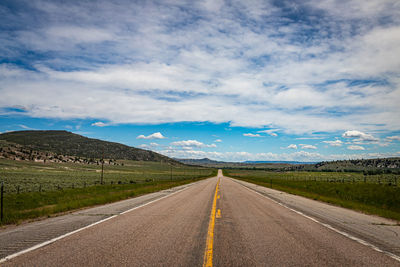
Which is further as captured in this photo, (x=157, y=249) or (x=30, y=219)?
(x=30, y=219)

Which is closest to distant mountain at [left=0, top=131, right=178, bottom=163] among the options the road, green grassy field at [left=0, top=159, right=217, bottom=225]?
green grassy field at [left=0, top=159, right=217, bottom=225]

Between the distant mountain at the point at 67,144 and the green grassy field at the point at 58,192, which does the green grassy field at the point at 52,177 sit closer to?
the green grassy field at the point at 58,192

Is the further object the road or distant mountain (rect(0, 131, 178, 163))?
distant mountain (rect(0, 131, 178, 163))

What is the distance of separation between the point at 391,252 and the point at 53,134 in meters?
219

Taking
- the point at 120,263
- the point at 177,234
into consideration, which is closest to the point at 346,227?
the point at 177,234

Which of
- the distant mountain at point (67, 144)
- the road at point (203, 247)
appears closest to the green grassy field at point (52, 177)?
the road at point (203, 247)

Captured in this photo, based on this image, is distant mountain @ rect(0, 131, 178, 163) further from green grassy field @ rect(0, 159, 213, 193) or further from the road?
the road

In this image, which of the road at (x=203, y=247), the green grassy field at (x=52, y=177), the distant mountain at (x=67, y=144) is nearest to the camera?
the road at (x=203, y=247)

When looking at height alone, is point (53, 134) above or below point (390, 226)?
above

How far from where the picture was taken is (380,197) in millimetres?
18625

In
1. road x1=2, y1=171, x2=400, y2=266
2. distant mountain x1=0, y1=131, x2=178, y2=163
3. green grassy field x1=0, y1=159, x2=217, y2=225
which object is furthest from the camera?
distant mountain x1=0, y1=131, x2=178, y2=163

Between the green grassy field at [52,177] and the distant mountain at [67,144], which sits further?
the distant mountain at [67,144]

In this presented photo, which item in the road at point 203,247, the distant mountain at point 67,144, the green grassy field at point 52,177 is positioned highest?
the distant mountain at point 67,144

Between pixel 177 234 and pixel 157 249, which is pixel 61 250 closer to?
pixel 157 249
